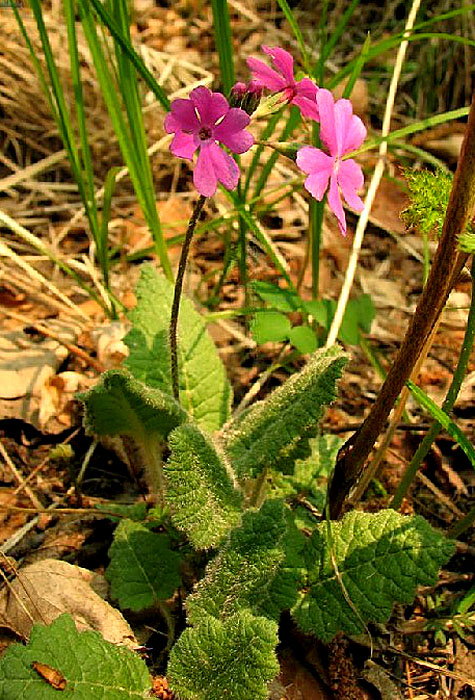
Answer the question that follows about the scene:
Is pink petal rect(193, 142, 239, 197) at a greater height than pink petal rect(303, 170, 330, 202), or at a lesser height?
greater

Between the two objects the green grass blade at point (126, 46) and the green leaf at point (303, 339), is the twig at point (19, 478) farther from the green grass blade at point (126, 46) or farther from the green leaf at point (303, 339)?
the green grass blade at point (126, 46)

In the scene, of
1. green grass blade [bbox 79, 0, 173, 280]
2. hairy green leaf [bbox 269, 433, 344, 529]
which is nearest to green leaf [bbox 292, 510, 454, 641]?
hairy green leaf [bbox 269, 433, 344, 529]

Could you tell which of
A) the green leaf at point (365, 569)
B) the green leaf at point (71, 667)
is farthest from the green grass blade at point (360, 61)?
the green leaf at point (71, 667)

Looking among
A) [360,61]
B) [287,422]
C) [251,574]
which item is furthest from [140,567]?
[360,61]

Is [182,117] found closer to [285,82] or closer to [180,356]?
[285,82]

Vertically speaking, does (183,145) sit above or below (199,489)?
above

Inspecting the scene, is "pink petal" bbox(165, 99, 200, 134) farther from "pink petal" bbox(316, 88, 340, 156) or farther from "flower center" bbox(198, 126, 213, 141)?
"pink petal" bbox(316, 88, 340, 156)

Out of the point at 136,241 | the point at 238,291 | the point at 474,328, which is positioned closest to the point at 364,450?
the point at 474,328
